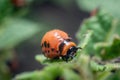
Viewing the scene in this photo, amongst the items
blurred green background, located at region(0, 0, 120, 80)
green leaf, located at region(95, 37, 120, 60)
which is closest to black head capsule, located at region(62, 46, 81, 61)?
green leaf, located at region(95, 37, 120, 60)

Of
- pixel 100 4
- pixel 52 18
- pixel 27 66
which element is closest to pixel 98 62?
pixel 100 4

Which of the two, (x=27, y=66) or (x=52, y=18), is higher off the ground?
(x=52, y=18)

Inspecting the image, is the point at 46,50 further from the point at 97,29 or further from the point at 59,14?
the point at 59,14

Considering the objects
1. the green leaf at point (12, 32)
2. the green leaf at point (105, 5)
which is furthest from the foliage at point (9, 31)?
the green leaf at point (105, 5)

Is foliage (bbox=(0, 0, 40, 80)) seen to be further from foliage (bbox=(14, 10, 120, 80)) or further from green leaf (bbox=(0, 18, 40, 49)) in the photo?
foliage (bbox=(14, 10, 120, 80))

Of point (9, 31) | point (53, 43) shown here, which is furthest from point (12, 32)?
point (53, 43)
